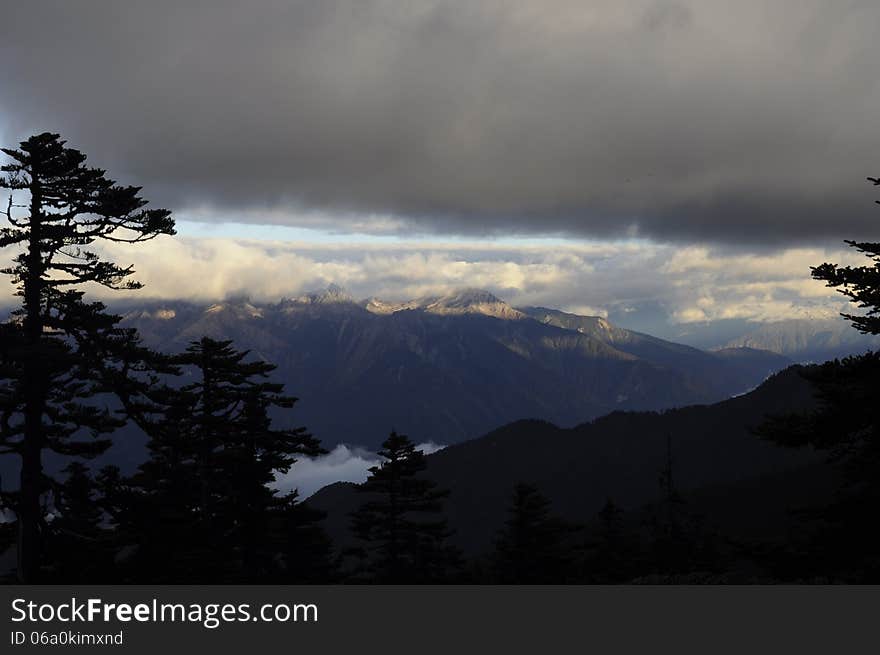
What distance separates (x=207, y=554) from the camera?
101 feet

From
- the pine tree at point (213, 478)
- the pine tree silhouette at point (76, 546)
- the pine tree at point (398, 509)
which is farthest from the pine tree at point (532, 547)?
the pine tree silhouette at point (76, 546)

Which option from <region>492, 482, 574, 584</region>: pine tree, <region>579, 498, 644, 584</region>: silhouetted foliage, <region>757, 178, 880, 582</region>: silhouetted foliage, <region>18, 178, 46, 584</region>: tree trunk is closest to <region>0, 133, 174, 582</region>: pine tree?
<region>18, 178, 46, 584</region>: tree trunk

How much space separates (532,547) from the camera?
5731 cm

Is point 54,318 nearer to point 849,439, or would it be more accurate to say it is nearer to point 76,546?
point 76,546

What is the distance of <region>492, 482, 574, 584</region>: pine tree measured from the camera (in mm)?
56781

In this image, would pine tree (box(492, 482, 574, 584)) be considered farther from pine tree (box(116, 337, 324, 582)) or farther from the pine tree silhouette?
the pine tree silhouette

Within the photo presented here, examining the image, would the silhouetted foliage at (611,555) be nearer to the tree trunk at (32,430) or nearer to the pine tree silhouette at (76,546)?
the pine tree silhouette at (76,546)

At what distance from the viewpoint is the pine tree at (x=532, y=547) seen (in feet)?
186

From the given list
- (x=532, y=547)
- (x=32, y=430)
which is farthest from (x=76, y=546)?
(x=532, y=547)

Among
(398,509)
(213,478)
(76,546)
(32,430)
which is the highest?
(32,430)

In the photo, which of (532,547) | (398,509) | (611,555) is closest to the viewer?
(398,509)

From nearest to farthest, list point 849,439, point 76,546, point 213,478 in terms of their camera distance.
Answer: point 849,439
point 76,546
point 213,478
